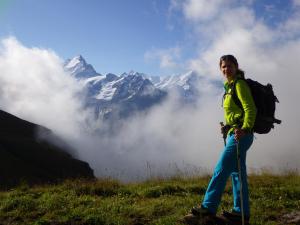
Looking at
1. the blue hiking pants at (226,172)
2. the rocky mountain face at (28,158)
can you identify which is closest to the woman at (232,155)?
the blue hiking pants at (226,172)

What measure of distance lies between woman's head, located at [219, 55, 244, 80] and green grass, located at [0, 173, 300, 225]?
9.00 ft

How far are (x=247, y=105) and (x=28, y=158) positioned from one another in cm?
13562

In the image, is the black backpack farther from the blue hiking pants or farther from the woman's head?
the woman's head

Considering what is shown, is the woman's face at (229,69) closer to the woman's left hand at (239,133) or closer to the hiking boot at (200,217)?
the woman's left hand at (239,133)

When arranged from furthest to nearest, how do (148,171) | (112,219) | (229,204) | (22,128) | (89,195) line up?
(22,128) < (148,171) < (89,195) < (229,204) < (112,219)

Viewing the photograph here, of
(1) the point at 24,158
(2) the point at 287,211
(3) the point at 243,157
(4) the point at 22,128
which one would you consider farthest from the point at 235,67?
(4) the point at 22,128

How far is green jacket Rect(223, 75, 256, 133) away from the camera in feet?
23.1

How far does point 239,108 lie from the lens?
735cm

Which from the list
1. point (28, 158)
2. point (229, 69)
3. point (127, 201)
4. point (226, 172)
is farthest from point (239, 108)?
point (28, 158)

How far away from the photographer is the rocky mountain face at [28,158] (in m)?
119

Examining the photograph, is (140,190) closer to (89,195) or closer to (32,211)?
(89,195)

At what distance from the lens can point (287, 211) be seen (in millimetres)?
8820

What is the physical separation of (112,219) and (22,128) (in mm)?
169259

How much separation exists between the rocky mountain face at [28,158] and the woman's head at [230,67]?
103 metres
